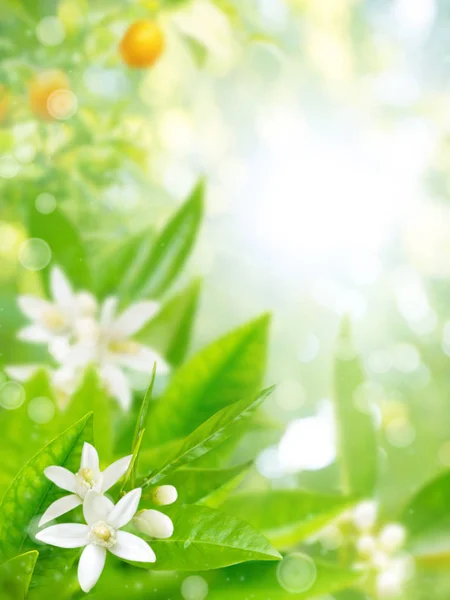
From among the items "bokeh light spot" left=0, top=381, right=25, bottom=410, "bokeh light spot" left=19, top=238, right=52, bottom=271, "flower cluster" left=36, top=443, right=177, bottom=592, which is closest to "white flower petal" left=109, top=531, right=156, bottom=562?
"flower cluster" left=36, top=443, right=177, bottom=592

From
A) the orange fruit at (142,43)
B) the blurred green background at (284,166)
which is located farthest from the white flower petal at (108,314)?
the orange fruit at (142,43)

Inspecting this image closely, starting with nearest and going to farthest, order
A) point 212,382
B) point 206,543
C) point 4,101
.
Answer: point 206,543
point 212,382
point 4,101

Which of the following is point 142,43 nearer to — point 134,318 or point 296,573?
point 134,318

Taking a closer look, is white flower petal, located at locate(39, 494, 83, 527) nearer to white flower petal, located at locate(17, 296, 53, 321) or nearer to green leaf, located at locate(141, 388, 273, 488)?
green leaf, located at locate(141, 388, 273, 488)

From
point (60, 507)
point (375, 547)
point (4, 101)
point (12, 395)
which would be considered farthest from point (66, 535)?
point (4, 101)

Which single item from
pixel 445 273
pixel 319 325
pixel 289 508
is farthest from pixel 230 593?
pixel 445 273

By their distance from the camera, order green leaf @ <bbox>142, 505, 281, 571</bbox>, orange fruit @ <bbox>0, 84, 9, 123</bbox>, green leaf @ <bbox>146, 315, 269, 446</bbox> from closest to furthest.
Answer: green leaf @ <bbox>142, 505, 281, 571</bbox>
green leaf @ <bbox>146, 315, 269, 446</bbox>
orange fruit @ <bbox>0, 84, 9, 123</bbox>

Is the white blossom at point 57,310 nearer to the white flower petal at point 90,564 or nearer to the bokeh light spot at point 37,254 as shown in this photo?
the bokeh light spot at point 37,254
